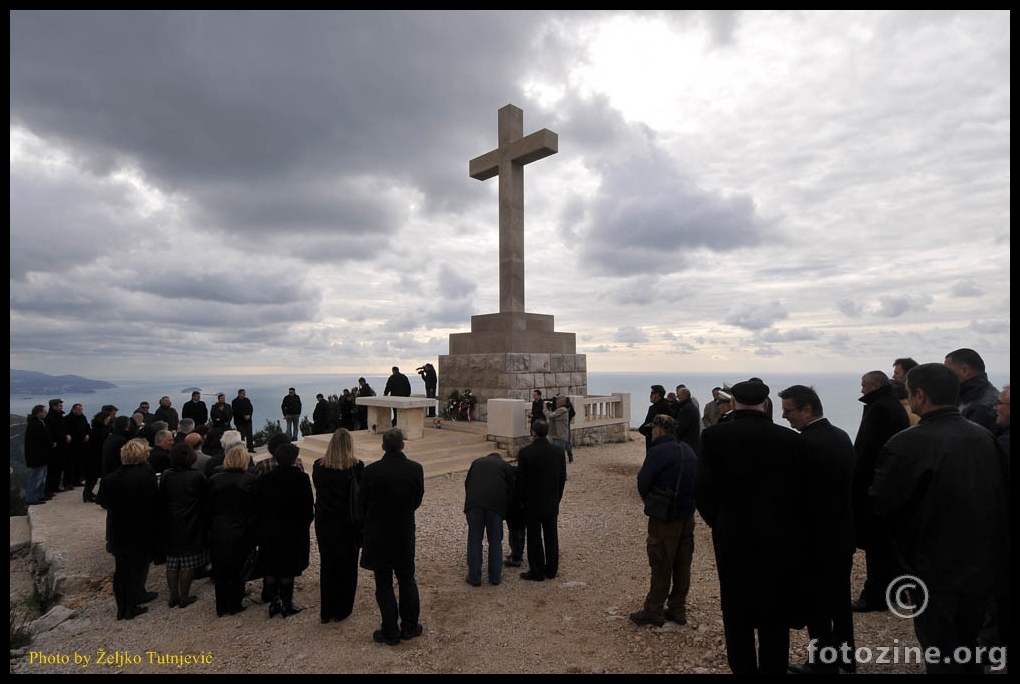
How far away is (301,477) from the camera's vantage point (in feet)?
15.1

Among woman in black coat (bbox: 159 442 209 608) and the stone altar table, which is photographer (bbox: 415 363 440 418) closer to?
the stone altar table

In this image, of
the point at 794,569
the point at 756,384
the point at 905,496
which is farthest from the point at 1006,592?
the point at 756,384

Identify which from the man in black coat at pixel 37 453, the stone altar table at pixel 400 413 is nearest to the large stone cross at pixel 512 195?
the stone altar table at pixel 400 413

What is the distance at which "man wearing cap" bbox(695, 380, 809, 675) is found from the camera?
2889 mm

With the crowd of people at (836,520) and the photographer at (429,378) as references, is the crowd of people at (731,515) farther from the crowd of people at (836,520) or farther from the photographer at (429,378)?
the photographer at (429,378)

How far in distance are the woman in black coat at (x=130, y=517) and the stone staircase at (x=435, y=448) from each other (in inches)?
205

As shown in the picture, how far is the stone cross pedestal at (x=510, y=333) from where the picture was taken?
539 inches

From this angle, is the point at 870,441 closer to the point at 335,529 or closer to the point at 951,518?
the point at 951,518

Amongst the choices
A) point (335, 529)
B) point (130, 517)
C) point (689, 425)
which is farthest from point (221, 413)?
point (689, 425)

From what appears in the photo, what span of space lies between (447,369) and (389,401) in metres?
3.90

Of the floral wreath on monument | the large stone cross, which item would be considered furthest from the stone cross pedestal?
the floral wreath on monument

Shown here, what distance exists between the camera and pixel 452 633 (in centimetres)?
438

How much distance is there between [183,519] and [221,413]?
772 cm

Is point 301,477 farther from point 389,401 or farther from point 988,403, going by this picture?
point 389,401
